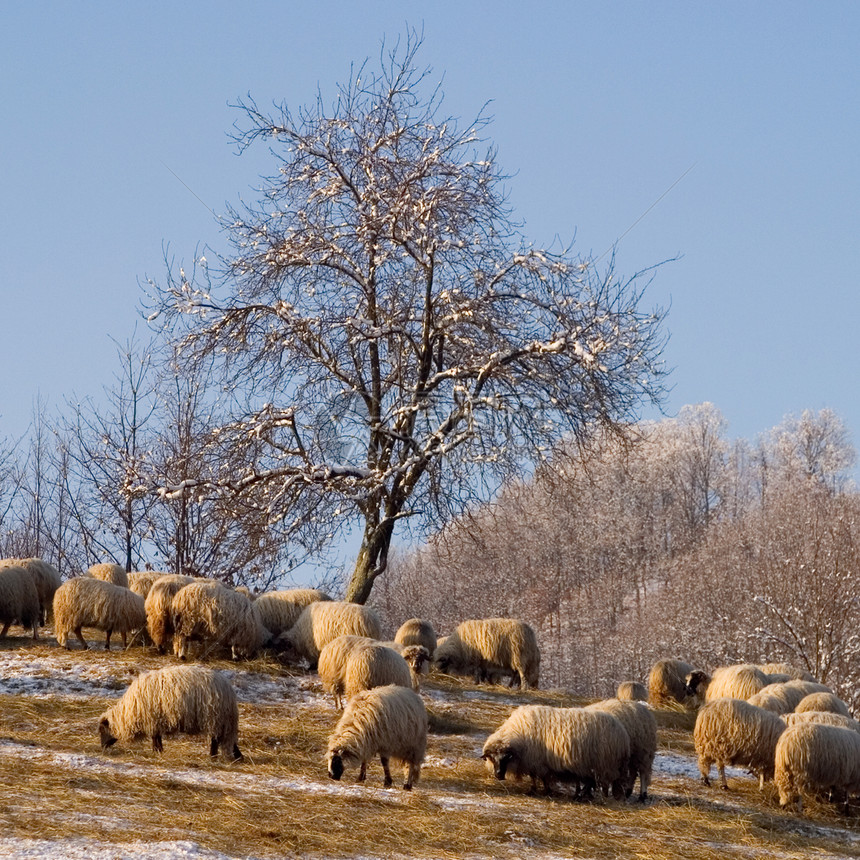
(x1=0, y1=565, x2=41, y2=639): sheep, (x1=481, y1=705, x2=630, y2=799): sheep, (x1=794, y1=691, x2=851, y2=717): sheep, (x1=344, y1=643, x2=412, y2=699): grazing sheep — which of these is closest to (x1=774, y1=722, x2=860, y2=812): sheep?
(x1=481, y1=705, x2=630, y2=799): sheep

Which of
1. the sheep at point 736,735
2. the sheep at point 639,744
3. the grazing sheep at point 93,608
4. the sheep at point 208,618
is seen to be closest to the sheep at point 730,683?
the sheep at point 736,735

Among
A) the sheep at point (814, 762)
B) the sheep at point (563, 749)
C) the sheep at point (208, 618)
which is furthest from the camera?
the sheep at point (208, 618)

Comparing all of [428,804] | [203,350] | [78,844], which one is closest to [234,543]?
[203,350]

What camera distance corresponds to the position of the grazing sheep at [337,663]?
1362 cm

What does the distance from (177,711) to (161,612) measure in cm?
440

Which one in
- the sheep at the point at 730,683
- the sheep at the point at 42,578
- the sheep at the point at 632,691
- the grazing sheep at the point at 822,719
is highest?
the sheep at the point at 42,578

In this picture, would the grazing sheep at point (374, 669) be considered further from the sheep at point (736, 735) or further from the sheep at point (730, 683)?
the sheep at point (730, 683)

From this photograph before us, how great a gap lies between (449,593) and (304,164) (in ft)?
135

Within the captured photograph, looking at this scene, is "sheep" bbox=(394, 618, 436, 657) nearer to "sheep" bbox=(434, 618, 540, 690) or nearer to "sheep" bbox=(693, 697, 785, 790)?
"sheep" bbox=(434, 618, 540, 690)

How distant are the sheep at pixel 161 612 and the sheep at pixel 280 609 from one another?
1.57 meters

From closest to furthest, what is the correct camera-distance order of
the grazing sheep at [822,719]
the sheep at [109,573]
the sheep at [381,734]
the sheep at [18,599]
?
the sheep at [381,734] < the grazing sheep at [822,719] < the sheep at [18,599] < the sheep at [109,573]

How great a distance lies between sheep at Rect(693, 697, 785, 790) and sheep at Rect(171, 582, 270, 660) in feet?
19.4

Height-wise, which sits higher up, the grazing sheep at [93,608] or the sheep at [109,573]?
the sheep at [109,573]

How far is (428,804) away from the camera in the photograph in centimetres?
Result: 1024
